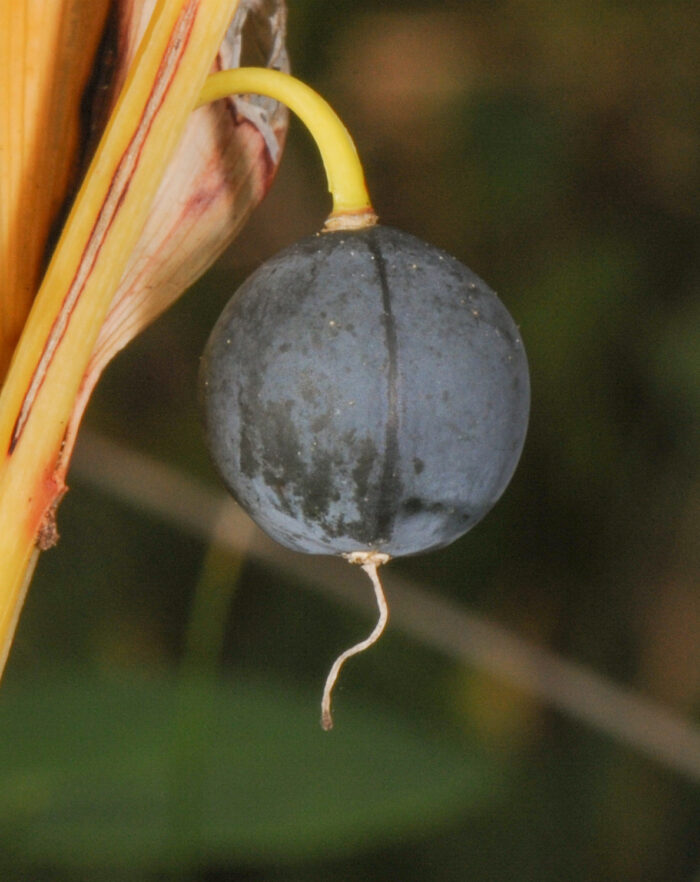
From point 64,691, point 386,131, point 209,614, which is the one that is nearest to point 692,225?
point 386,131

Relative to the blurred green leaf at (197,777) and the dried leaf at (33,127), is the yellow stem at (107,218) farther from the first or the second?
the blurred green leaf at (197,777)

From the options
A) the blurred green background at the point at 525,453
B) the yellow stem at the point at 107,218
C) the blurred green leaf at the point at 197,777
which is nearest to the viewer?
the yellow stem at the point at 107,218

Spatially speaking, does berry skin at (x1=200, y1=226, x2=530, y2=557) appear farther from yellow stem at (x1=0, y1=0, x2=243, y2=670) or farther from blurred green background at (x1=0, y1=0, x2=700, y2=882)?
blurred green background at (x1=0, y1=0, x2=700, y2=882)

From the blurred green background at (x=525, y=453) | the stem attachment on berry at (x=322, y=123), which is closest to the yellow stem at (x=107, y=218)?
the stem attachment on berry at (x=322, y=123)

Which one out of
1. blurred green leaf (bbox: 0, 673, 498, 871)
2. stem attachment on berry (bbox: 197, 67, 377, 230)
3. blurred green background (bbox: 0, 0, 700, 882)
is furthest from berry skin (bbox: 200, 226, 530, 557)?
blurred green background (bbox: 0, 0, 700, 882)

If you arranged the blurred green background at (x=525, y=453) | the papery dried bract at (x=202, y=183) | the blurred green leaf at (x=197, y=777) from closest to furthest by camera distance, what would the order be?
the papery dried bract at (x=202, y=183) → the blurred green leaf at (x=197, y=777) → the blurred green background at (x=525, y=453)

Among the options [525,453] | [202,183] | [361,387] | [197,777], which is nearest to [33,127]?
[202,183]

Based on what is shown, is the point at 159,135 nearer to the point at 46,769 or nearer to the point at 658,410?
the point at 46,769
